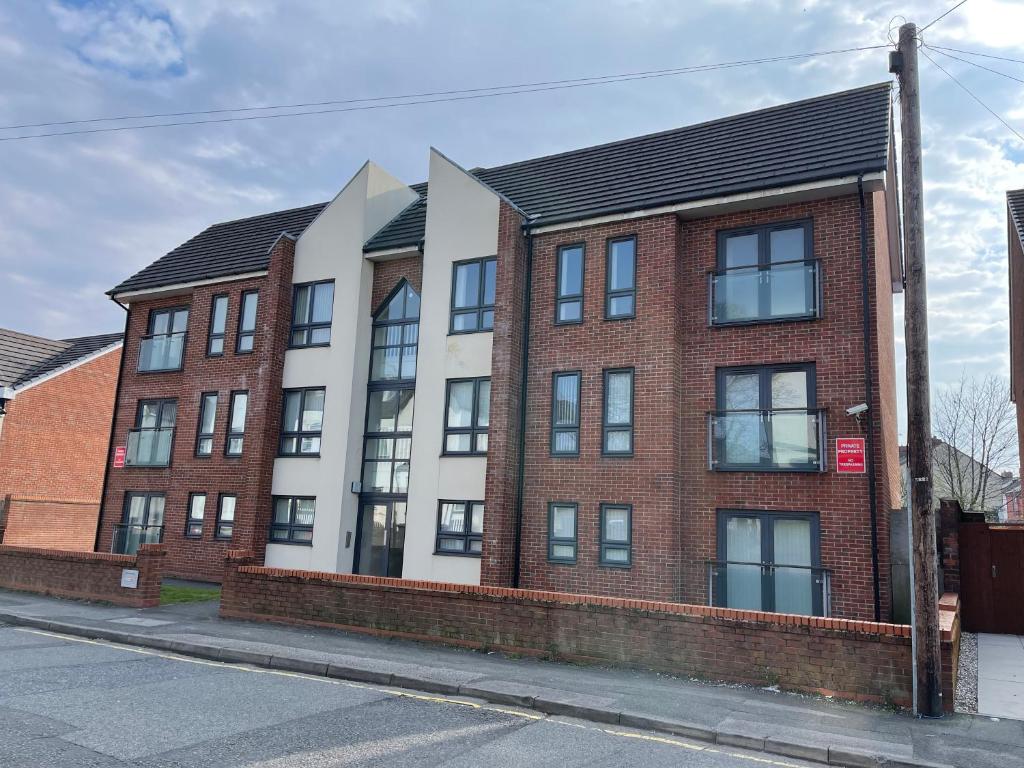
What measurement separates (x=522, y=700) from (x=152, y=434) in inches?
633

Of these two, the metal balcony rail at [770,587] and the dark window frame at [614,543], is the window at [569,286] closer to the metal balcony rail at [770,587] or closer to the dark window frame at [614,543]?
the dark window frame at [614,543]

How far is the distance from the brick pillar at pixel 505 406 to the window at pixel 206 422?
8.62m

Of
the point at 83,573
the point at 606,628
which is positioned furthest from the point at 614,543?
the point at 83,573

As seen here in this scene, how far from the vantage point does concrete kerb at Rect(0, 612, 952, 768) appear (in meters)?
6.63

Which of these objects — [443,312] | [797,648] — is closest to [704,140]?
[443,312]

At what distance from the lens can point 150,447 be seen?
20469 mm

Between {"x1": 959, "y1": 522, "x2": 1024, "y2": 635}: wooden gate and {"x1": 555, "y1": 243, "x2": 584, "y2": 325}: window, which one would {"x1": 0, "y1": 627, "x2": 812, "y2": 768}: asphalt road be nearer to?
{"x1": 555, "y1": 243, "x2": 584, "y2": 325}: window

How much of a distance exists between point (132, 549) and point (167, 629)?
909cm

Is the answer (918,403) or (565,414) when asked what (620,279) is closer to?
(565,414)

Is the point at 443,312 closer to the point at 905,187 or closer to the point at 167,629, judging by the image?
the point at 167,629

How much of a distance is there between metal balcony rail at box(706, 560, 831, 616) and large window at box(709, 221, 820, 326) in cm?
419

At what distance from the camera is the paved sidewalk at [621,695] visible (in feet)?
22.6

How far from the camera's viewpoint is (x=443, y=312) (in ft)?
52.7

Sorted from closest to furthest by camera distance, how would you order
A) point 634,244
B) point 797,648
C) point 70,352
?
point 797,648, point 634,244, point 70,352
